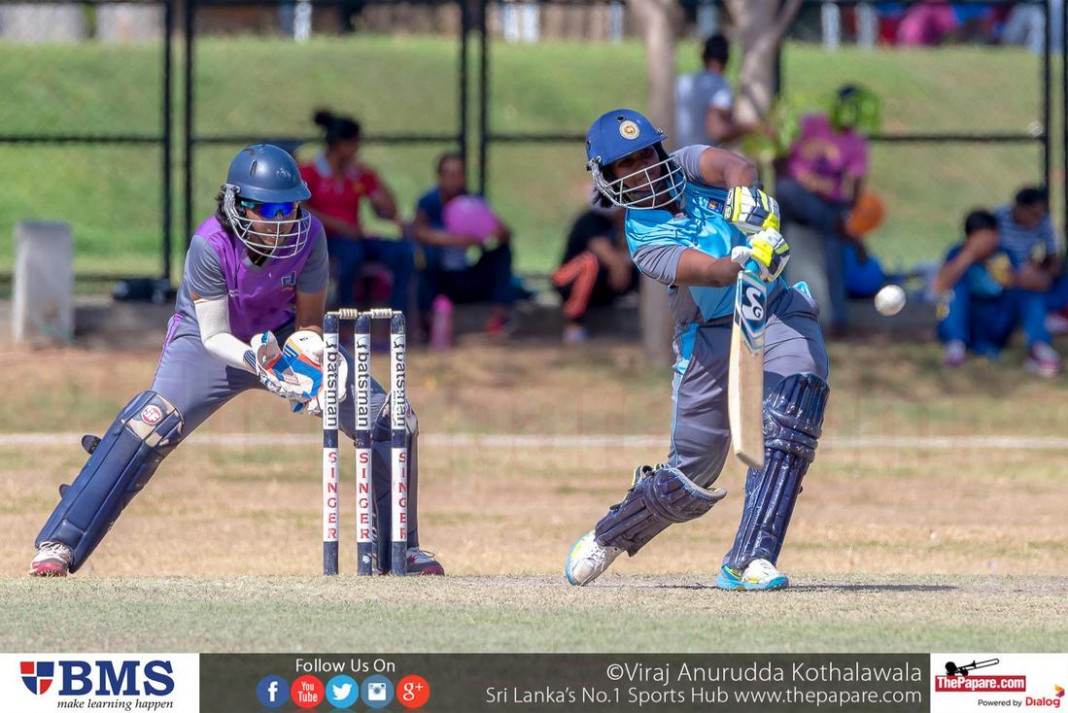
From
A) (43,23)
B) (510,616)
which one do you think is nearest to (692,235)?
(510,616)

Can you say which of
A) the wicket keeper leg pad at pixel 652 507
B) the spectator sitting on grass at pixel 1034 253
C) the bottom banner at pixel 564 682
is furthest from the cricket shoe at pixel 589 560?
the spectator sitting on grass at pixel 1034 253

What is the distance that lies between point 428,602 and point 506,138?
11278mm

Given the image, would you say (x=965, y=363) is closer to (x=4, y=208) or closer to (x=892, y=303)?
(x=892, y=303)

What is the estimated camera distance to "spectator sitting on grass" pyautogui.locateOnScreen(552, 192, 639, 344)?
17.0 metres

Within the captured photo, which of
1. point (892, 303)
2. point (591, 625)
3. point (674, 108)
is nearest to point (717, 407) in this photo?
point (892, 303)

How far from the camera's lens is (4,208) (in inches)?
1016

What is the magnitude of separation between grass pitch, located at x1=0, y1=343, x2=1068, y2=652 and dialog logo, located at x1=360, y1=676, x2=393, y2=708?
29 cm

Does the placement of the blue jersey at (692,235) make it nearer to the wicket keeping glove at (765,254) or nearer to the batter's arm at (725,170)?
the batter's arm at (725,170)

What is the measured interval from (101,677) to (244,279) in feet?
8.72

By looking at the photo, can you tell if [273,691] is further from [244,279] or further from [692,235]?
[244,279]

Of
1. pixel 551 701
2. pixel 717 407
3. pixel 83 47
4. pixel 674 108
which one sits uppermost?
pixel 83 47

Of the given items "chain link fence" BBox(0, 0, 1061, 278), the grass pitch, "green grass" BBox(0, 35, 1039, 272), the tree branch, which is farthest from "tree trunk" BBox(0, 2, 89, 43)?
the tree branch

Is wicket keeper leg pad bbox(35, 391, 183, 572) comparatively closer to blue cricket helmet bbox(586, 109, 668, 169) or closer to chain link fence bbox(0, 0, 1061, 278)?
blue cricket helmet bbox(586, 109, 668, 169)

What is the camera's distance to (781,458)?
25.9 feet
